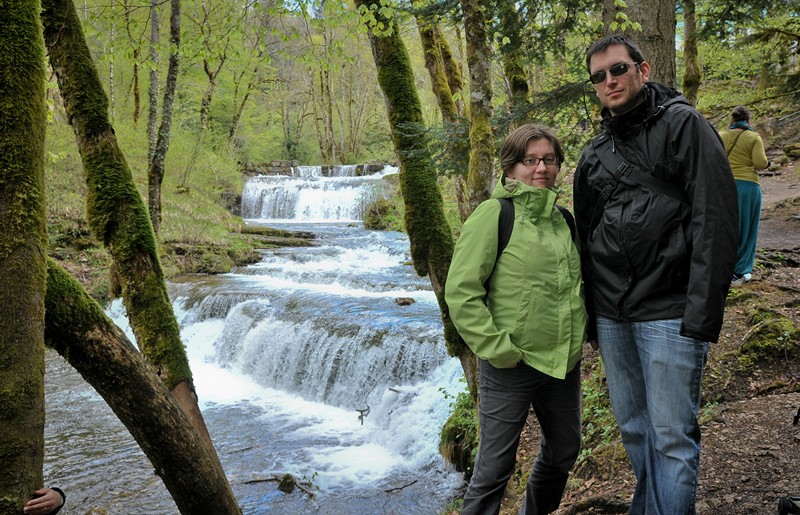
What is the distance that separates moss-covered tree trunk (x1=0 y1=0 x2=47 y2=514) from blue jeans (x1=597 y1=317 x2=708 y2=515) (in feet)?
6.90

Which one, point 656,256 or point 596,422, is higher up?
point 656,256

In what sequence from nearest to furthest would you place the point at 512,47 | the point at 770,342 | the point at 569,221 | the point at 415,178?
the point at 569,221
the point at 770,342
the point at 415,178
the point at 512,47

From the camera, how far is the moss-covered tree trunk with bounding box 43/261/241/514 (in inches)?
95.8

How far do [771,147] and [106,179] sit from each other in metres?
16.2

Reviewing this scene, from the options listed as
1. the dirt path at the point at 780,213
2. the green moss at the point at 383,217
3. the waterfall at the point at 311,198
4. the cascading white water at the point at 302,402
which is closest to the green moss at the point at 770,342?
the cascading white water at the point at 302,402

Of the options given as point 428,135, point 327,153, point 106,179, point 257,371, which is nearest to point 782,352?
point 428,135

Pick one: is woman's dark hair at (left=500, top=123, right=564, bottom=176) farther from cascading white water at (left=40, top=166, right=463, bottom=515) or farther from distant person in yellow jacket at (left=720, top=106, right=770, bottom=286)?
distant person in yellow jacket at (left=720, top=106, right=770, bottom=286)

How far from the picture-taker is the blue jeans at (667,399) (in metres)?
1.99

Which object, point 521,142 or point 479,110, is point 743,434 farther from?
point 479,110

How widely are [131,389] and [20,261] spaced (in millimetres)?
955

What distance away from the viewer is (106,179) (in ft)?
12.4

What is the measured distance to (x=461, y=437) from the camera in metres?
5.96

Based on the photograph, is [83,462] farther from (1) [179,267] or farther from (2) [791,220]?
(2) [791,220]

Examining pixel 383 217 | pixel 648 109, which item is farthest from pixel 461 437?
pixel 383 217
